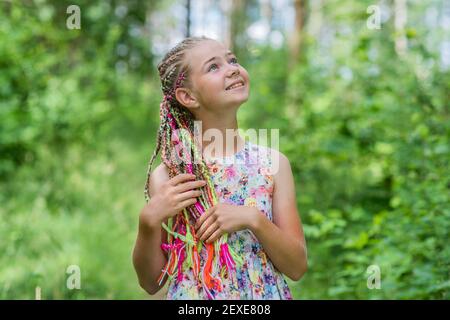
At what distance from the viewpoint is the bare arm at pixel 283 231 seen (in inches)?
87.9

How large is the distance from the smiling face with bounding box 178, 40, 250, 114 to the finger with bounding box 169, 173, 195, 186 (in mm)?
272

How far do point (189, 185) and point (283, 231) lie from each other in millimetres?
385

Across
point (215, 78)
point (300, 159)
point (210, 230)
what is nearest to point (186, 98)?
point (215, 78)

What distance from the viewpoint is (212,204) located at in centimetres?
231

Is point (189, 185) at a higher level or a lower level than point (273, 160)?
lower

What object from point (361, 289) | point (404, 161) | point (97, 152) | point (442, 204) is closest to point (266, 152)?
point (442, 204)

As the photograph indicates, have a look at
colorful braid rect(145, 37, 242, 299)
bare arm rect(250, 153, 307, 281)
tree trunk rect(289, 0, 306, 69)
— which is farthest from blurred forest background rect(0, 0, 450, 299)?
colorful braid rect(145, 37, 242, 299)

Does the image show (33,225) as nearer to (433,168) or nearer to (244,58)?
(433,168)

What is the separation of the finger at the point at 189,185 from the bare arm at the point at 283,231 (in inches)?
9.5

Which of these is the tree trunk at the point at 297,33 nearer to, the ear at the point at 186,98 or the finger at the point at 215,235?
the ear at the point at 186,98

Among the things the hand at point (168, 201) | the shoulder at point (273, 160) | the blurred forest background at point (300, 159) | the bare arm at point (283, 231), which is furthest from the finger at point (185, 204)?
the blurred forest background at point (300, 159)

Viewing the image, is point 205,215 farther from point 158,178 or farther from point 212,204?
point 158,178

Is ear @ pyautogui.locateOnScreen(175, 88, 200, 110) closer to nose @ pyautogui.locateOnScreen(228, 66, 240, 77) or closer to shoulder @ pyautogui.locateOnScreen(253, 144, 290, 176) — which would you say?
nose @ pyautogui.locateOnScreen(228, 66, 240, 77)

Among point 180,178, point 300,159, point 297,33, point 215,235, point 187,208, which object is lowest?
point 215,235
